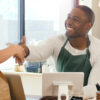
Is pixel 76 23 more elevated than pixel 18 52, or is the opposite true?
pixel 76 23

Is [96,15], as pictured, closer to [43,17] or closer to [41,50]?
[43,17]

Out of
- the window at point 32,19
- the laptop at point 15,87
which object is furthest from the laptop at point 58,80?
the window at point 32,19

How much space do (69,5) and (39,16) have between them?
1.68 feet

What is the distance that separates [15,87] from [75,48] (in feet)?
1.91

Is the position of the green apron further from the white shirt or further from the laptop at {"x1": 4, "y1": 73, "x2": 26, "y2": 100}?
the laptop at {"x1": 4, "y1": 73, "x2": 26, "y2": 100}

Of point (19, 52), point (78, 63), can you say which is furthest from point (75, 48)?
point (19, 52)

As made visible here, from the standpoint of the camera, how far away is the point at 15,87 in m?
1.64

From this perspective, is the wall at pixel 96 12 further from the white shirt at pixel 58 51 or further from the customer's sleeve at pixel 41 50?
the customer's sleeve at pixel 41 50

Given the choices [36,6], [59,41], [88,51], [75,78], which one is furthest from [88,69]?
[36,6]

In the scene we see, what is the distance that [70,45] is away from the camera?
1.93 m

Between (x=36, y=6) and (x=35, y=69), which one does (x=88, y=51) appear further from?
(x=36, y=6)

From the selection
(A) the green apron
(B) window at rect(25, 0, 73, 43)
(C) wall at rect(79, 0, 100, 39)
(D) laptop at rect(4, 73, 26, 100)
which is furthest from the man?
(B) window at rect(25, 0, 73, 43)

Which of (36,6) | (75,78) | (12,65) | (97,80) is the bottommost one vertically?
(12,65)

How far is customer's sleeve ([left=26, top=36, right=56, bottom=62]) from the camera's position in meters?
1.80
